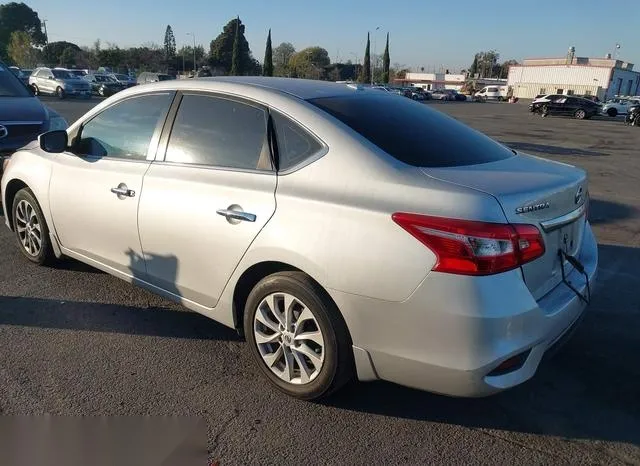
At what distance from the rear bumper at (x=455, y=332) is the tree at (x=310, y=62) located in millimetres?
89168

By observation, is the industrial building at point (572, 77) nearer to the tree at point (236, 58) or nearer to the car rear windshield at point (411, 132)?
the tree at point (236, 58)

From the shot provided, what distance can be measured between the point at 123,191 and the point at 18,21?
117026 millimetres

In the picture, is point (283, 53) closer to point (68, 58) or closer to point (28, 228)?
point (68, 58)

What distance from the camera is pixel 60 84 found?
1292 inches

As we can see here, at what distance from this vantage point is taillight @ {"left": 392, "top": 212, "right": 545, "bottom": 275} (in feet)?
7.52

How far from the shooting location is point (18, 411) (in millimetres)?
2713

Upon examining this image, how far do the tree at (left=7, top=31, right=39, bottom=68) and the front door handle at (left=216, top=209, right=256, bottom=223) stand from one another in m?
78.3

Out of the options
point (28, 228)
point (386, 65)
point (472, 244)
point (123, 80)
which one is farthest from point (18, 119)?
point (386, 65)

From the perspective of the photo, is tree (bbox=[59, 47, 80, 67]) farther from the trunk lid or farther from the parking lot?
the trunk lid

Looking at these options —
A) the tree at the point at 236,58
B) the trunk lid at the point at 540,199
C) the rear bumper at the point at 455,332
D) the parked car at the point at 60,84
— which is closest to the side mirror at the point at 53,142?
the rear bumper at the point at 455,332

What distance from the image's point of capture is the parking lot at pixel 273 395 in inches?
102

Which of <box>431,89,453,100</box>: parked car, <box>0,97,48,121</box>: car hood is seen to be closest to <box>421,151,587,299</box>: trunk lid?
<box>0,97,48,121</box>: car hood

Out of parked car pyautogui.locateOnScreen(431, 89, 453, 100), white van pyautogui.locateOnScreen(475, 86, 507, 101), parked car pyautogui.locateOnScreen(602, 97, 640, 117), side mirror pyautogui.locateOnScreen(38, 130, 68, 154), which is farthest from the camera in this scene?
white van pyautogui.locateOnScreen(475, 86, 507, 101)

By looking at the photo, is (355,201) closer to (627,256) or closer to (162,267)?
(162,267)
